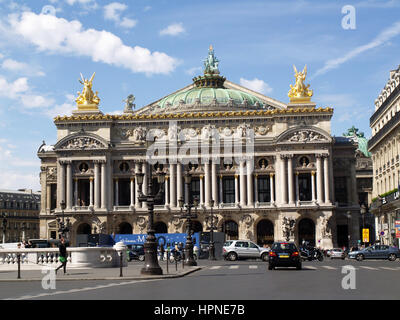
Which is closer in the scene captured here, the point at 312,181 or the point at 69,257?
the point at 69,257

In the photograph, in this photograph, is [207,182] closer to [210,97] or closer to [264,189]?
[264,189]

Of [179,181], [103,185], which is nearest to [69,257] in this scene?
[179,181]

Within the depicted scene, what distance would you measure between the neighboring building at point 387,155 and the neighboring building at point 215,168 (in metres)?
11.2

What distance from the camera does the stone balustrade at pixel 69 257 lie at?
45.5 m

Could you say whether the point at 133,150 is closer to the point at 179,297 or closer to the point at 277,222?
the point at 277,222

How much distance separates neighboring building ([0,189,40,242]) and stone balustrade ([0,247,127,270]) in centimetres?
10229

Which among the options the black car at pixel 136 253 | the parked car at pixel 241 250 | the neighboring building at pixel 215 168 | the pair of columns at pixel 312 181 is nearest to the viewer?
the parked car at pixel 241 250

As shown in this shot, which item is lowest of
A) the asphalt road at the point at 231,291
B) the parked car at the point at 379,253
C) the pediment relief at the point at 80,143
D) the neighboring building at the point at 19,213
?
the parked car at the point at 379,253

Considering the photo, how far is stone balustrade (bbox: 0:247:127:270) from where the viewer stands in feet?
149

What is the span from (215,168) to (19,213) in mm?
70608

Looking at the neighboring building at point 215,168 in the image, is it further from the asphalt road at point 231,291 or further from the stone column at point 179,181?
the asphalt road at point 231,291

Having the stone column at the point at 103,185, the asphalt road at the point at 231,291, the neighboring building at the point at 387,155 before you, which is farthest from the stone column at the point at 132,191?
the asphalt road at the point at 231,291

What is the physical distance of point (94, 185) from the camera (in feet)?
329
